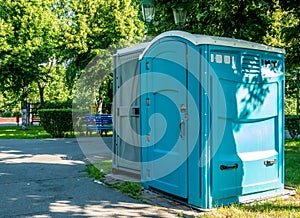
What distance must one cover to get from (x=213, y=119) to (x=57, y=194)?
2.87m

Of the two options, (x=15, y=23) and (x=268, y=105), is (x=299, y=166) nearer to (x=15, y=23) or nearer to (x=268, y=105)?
(x=268, y=105)

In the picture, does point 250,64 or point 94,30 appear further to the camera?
point 94,30

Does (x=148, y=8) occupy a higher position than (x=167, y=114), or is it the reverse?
(x=148, y=8)

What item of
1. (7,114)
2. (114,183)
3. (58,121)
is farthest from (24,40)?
(7,114)

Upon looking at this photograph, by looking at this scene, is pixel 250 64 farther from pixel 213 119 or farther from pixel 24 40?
pixel 24 40

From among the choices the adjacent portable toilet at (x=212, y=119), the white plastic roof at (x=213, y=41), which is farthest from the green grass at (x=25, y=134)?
the white plastic roof at (x=213, y=41)

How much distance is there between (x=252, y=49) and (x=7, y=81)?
888 inches

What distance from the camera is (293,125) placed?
52.9 feet

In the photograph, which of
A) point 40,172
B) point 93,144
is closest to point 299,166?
point 40,172

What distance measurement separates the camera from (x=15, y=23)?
23.9m

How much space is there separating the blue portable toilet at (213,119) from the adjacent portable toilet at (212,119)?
0.5 inches

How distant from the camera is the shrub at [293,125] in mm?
15897

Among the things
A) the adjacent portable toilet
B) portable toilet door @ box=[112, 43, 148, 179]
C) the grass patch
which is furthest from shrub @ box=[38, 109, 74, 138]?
the adjacent portable toilet

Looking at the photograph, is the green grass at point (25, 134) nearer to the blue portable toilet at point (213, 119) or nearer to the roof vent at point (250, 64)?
the blue portable toilet at point (213, 119)
